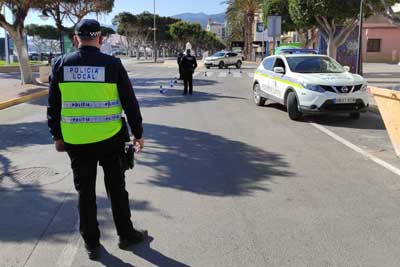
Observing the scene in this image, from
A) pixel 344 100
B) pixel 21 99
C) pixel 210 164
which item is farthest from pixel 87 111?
pixel 21 99

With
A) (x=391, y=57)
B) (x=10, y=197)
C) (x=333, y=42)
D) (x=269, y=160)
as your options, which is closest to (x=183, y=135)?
(x=269, y=160)

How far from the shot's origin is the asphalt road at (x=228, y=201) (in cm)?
401

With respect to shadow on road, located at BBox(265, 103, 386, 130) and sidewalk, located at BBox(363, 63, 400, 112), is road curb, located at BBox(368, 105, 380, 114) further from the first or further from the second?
shadow on road, located at BBox(265, 103, 386, 130)

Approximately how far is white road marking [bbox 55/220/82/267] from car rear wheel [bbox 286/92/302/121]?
25.2 feet

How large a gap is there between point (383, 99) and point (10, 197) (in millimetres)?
5870

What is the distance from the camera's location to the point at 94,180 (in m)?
3.94

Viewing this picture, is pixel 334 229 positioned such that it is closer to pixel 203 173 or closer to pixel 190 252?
pixel 190 252

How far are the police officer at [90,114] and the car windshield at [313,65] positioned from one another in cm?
863

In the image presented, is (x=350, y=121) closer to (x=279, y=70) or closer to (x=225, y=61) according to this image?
(x=279, y=70)

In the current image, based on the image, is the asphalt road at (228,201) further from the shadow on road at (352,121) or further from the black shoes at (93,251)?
the shadow on road at (352,121)

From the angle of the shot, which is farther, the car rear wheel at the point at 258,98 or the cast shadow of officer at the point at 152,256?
the car rear wheel at the point at 258,98

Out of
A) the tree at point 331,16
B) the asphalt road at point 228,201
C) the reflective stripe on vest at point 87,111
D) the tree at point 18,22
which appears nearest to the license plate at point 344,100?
the asphalt road at point 228,201

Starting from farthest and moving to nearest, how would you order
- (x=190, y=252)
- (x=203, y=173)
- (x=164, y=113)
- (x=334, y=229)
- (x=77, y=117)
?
(x=164, y=113) < (x=203, y=173) < (x=334, y=229) < (x=190, y=252) < (x=77, y=117)

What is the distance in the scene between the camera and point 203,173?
258 inches
